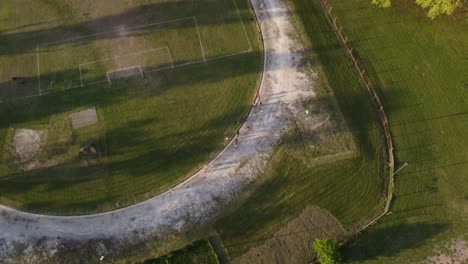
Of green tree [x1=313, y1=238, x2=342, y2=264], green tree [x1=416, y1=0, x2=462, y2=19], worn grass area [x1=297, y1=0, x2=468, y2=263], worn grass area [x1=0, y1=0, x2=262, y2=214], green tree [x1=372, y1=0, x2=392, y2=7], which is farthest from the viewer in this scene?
green tree [x1=372, y1=0, x2=392, y2=7]

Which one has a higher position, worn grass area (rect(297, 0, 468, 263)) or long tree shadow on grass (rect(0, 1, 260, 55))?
long tree shadow on grass (rect(0, 1, 260, 55))

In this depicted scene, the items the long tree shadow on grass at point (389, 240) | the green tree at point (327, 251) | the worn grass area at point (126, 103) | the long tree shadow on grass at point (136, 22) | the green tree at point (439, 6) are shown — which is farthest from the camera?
the long tree shadow on grass at point (136, 22)

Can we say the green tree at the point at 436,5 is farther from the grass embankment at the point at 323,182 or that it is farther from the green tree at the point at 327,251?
the green tree at the point at 327,251

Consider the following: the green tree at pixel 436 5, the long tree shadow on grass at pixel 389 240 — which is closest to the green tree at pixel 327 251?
the long tree shadow on grass at pixel 389 240

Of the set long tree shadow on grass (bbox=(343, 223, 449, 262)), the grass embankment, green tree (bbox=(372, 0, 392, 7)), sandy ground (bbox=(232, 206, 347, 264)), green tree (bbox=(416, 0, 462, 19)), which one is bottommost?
long tree shadow on grass (bbox=(343, 223, 449, 262))

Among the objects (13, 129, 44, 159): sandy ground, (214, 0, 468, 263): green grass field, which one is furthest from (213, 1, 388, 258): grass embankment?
(13, 129, 44, 159): sandy ground

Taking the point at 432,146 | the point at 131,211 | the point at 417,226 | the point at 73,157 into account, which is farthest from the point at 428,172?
the point at 73,157

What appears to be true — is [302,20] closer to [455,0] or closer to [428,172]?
[455,0]

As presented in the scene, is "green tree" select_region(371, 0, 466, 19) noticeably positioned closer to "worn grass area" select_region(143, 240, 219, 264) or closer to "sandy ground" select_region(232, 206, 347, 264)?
"sandy ground" select_region(232, 206, 347, 264)
